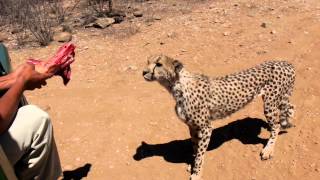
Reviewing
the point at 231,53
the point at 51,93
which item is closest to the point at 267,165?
the point at 231,53

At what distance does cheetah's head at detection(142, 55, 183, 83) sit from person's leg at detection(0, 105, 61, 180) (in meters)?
1.15

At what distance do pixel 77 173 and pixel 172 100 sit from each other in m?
1.58

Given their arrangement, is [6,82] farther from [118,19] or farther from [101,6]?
[101,6]

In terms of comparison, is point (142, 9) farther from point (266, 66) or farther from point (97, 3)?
point (266, 66)

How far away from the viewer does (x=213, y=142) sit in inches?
184

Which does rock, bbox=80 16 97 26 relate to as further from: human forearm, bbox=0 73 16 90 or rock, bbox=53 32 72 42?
human forearm, bbox=0 73 16 90

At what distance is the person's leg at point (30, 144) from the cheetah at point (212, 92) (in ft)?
3.93

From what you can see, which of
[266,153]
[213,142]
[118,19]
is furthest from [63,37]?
[266,153]

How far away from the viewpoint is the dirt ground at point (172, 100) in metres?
4.37

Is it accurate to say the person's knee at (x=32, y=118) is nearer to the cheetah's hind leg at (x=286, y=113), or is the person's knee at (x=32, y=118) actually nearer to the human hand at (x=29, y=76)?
the human hand at (x=29, y=76)

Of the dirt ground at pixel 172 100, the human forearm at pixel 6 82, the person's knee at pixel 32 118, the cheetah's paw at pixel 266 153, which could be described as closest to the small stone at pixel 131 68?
the dirt ground at pixel 172 100

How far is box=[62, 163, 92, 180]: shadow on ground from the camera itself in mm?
4352

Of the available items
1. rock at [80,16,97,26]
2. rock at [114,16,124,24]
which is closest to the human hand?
rock at [114,16,124,24]

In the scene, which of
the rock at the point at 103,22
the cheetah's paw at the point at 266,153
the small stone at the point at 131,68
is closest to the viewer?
Answer: the cheetah's paw at the point at 266,153
